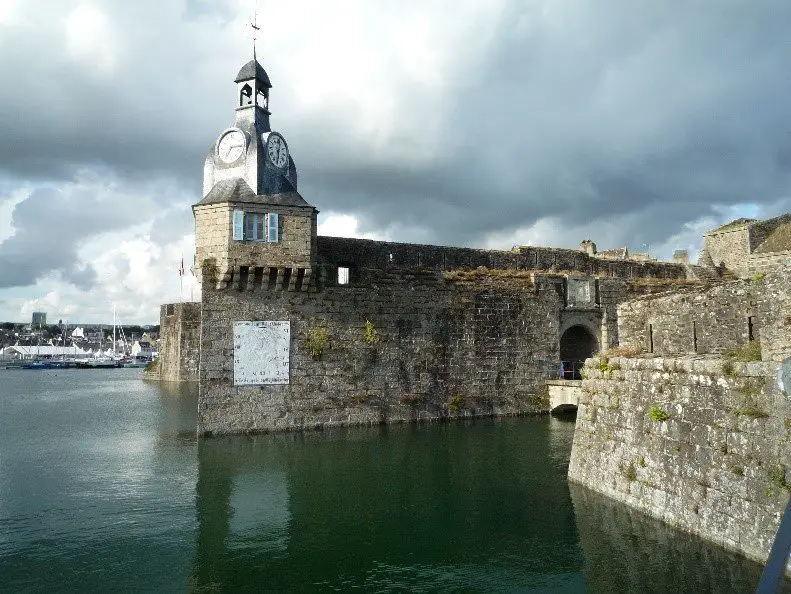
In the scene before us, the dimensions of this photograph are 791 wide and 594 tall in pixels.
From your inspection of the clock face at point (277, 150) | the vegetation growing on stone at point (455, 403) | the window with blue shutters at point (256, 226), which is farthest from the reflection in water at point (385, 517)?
Answer: the clock face at point (277, 150)

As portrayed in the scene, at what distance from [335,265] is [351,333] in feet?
8.24

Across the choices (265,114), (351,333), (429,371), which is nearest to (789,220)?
(429,371)

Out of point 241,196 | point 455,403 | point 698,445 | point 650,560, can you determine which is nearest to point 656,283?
point 455,403

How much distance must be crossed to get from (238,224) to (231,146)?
3329 millimetres

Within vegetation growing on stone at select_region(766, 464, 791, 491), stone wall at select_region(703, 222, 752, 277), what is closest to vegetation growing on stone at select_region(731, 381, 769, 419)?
vegetation growing on stone at select_region(766, 464, 791, 491)

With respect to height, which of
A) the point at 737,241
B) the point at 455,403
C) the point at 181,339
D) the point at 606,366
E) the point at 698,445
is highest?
the point at 737,241

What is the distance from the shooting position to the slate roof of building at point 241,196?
19.6 meters

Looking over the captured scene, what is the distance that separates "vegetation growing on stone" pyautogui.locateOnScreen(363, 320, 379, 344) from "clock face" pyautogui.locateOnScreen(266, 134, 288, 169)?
6468 millimetres

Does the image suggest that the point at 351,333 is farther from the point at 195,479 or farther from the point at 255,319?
the point at 195,479

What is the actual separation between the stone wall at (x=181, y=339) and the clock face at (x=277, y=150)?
28021 millimetres

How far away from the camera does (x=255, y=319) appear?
19891 mm

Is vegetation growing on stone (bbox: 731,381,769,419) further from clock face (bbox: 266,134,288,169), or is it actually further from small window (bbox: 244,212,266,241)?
clock face (bbox: 266,134,288,169)

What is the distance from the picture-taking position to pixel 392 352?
71.3 feet

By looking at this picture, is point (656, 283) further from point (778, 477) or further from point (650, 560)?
point (778, 477)
